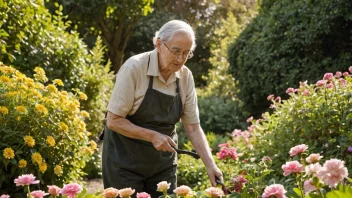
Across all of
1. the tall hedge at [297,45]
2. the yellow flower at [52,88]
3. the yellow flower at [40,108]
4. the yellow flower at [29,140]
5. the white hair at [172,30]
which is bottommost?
the yellow flower at [29,140]

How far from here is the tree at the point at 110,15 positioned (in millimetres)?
11828

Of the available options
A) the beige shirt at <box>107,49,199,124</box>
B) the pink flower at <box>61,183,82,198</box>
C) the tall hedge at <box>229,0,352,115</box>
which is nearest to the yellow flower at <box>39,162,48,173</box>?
the beige shirt at <box>107,49,199,124</box>

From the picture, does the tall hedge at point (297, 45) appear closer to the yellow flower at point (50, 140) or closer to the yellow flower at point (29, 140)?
the yellow flower at point (50, 140)

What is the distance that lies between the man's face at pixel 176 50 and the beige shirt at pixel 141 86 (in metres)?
0.10

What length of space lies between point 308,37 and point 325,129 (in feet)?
10.3

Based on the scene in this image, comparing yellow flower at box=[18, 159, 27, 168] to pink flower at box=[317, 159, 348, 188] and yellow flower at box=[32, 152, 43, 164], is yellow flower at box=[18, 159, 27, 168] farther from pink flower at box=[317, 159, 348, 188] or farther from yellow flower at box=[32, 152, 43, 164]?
pink flower at box=[317, 159, 348, 188]

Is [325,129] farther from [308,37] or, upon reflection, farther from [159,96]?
[308,37]

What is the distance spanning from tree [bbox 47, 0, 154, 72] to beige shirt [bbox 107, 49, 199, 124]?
22.2 feet

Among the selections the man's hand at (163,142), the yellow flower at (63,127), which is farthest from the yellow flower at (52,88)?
the man's hand at (163,142)

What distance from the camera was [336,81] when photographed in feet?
15.9

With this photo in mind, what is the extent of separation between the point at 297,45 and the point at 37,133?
15.2ft

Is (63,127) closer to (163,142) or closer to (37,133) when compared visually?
(37,133)

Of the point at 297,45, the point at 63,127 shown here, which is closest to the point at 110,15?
the point at 297,45

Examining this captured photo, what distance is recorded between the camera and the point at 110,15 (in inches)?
540
